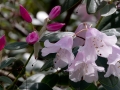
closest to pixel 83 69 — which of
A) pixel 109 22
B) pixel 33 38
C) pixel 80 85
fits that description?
pixel 80 85

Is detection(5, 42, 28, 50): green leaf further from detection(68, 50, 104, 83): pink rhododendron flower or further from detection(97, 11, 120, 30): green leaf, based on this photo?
detection(97, 11, 120, 30): green leaf

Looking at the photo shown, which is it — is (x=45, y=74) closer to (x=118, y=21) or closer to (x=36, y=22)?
(x=118, y=21)

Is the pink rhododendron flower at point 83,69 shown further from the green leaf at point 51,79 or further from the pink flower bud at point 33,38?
the green leaf at point 51,79

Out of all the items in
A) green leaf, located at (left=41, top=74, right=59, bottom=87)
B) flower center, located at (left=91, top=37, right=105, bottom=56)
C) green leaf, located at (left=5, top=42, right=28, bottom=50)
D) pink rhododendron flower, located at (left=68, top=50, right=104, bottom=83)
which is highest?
green leaf, located at (left=5, top=42, right=28, bottom=50)

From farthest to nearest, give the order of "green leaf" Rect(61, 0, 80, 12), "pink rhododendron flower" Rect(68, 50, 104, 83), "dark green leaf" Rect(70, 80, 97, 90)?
"green leaf" Rect(61, 0, 80, 12) < "dark green leaf" Rect(70, 80, 97, 90) < "pink rhododendron flower" Rect(68, 50, 104, 83)

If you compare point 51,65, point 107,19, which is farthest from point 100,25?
point 51,65

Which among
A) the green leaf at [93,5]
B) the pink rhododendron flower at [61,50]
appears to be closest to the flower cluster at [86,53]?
the pink rhododendron flower at [61,50]

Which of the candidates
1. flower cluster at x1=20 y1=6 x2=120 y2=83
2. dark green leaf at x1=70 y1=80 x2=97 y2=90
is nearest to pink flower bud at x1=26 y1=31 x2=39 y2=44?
flower cluster at x1=20 y1=6 x2=120 y2=83
